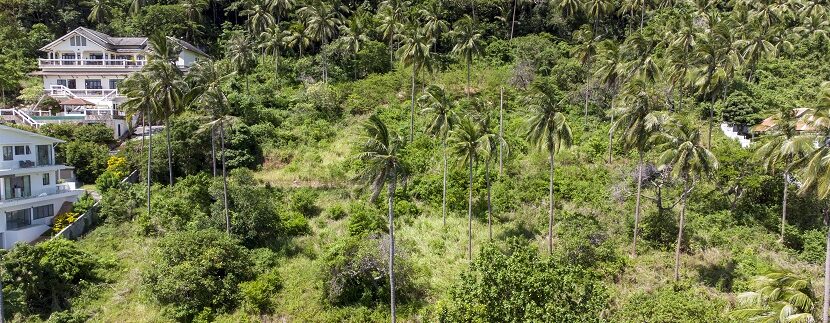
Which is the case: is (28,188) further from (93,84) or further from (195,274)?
(93,84)

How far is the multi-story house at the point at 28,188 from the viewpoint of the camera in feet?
124

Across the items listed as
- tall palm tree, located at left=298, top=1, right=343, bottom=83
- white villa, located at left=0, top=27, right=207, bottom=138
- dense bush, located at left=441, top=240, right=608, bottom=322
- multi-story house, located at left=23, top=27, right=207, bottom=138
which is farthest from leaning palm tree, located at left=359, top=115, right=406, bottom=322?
tall palm tree, located at left=298, top=1, right=343, bottom=83

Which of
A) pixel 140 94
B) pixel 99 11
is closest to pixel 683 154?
pixel 140 94

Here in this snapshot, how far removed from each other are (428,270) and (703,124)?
3278cm

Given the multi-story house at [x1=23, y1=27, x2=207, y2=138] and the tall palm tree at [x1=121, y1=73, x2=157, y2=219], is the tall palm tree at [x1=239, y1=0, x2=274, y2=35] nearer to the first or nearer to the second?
the multi-story house at [x1=23, y1=27, x2=207, y2=138]

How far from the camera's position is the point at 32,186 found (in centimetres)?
4084

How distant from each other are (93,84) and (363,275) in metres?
49.2

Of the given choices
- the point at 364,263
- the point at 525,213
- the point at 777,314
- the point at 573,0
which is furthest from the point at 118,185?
the point at 573,0

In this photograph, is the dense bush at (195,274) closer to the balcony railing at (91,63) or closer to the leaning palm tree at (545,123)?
the leaning palm tree at (545,123)

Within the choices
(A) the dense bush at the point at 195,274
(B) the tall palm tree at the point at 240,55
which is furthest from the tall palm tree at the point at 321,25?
(A) the dense bush at the point at 195,274

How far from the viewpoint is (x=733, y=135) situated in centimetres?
5259

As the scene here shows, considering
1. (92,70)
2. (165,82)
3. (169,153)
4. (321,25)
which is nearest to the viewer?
(165,82)

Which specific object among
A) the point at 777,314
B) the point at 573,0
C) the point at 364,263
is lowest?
the point at 364,263

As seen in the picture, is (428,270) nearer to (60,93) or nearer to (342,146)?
(342,146)
